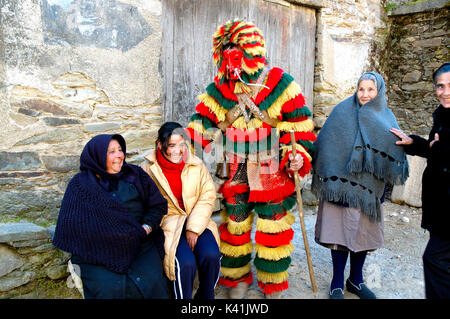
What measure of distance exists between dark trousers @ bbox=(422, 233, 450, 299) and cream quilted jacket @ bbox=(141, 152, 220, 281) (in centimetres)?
137

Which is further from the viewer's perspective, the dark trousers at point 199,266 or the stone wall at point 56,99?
the stone wall at point 56,99

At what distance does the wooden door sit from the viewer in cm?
334

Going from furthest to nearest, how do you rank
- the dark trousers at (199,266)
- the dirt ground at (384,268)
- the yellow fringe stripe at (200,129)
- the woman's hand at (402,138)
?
the dirt ground at (384,268)
the yellow fringe stripe at (200,129)
the woman's hand at (402,138)
the dark trousers at (199,266)

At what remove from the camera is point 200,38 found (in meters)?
3.54

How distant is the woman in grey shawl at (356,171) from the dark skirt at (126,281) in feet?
4.19

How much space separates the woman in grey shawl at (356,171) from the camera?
2361mm

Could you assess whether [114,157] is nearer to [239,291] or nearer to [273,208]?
[273,208]

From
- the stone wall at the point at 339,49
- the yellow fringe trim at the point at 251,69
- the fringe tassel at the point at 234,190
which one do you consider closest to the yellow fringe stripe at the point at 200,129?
the fringe tassel at the point at 234,190

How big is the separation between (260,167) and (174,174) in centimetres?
64

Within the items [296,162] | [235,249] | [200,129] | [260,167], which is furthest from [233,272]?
[200,129]

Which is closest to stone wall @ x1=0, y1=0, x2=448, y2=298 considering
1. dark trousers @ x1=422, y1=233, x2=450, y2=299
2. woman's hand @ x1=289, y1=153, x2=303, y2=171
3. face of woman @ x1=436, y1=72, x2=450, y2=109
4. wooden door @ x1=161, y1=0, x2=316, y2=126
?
wooden door @ x1=161, y1=0, x2=316, y2=126

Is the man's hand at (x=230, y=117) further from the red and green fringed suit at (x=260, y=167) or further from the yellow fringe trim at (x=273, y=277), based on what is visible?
the yellow fringe trim at (x=273, y=277)

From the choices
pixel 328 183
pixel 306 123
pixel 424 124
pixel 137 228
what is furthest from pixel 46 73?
pixel 424 124

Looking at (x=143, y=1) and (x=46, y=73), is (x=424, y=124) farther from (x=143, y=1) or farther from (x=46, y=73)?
(x=46, y=73)
